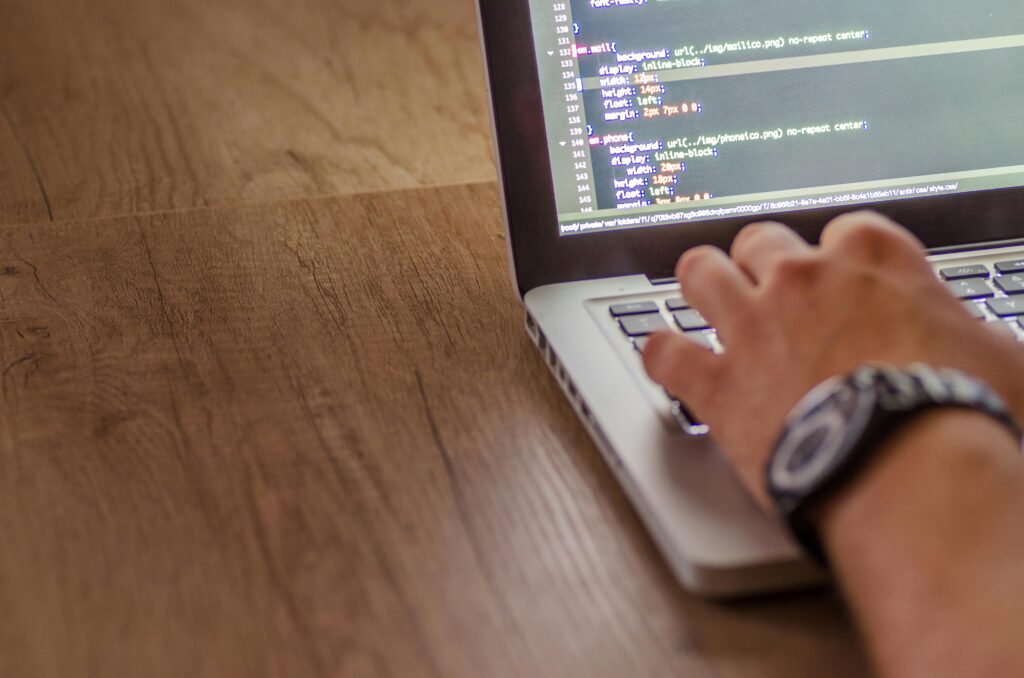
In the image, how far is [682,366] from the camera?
19.9 inches

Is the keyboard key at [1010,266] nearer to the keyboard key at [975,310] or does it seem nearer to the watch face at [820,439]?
the keyboard key at [975,310]

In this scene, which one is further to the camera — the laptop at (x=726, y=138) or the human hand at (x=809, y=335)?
the laptop at (x=726, y=138)

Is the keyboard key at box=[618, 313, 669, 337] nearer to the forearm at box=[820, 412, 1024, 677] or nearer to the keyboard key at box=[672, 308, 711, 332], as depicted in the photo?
the keyboard key at box=[672, 308, 711, 332]

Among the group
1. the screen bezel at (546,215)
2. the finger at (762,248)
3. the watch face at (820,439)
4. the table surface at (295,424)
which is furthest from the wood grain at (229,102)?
the watch face at (820,439)

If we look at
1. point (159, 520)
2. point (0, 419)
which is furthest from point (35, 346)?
point (159, 520)

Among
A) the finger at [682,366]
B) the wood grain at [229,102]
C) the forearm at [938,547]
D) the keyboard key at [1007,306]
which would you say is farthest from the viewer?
the wood grain at [229,102]

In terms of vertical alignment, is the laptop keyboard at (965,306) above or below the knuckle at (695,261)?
below

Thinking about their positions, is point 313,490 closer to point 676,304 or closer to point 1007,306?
point 676,304

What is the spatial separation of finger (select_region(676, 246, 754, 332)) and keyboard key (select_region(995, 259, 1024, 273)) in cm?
20

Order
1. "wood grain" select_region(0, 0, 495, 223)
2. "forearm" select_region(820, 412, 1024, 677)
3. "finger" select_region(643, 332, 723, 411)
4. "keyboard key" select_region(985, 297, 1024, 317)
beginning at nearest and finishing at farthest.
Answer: "forearm" select_region(820, 412, 1024, 677) → "finger" select_region(643, 332, 723, 411) → "keyboard key" select_region(985, 297, 1024, 317) → "wood grain" select_region(0, 0, 495, 223)

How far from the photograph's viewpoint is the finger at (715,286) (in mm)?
520

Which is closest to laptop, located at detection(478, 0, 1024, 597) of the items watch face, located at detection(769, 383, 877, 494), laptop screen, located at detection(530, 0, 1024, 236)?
laptop screen, located at detection(530, 0, 1024, 236)

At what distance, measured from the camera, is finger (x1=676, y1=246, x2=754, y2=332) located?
520 mm

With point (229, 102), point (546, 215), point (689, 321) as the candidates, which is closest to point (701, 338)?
point (689, 321)
